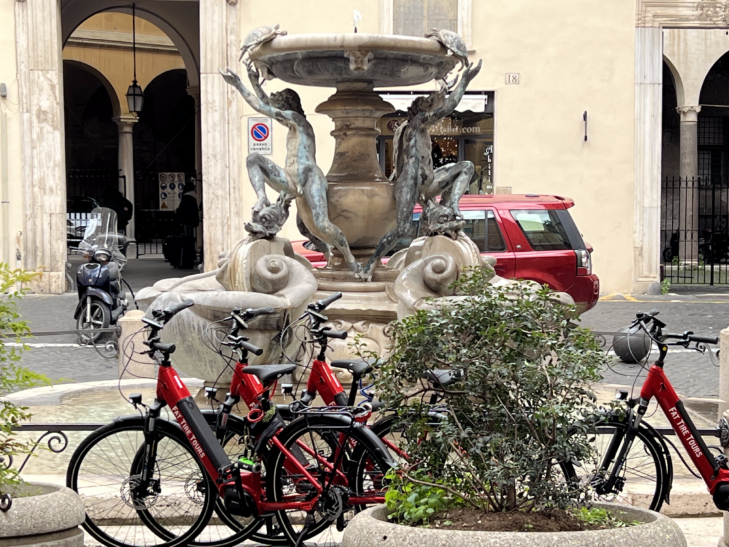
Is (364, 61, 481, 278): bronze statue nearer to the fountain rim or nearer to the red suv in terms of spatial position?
the fountain rim

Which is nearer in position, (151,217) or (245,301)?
(245,301)

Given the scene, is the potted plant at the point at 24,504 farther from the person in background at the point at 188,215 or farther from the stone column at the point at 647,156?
the person in background at the point at 188,215

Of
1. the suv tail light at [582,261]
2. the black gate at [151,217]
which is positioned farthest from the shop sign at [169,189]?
the suv tail light at [582,261]

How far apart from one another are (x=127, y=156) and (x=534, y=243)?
21172 mm

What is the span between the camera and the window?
19.7 m

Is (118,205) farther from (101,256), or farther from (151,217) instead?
(101,256)

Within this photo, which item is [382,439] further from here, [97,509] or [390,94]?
[390,94]

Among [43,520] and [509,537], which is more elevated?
[509,537]

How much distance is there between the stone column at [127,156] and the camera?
31786mm

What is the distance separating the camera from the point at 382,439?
16.1ft

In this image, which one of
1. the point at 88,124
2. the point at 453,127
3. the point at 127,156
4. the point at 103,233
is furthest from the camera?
the point at 88,124

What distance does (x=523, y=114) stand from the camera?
19781 millimetres

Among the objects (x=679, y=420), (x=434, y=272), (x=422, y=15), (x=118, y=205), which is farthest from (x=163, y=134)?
(x=679, y=420)

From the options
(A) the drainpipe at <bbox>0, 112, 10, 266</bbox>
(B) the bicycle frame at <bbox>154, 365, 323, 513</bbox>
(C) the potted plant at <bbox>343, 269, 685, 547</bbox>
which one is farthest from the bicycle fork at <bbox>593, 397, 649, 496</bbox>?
(A) the drainpipe at <bbox>0, 112, 10, 266</bbox>
